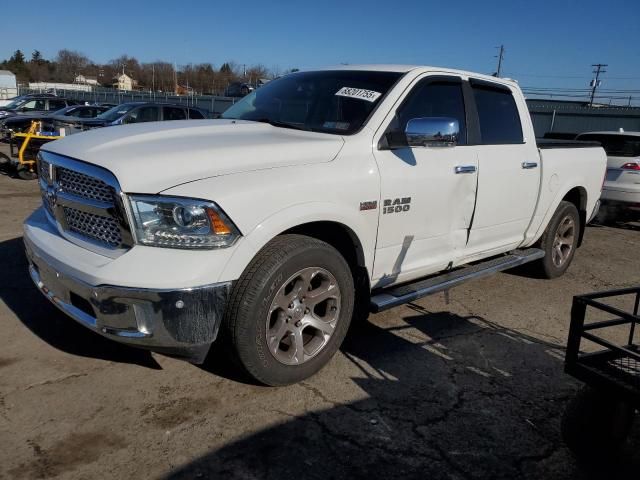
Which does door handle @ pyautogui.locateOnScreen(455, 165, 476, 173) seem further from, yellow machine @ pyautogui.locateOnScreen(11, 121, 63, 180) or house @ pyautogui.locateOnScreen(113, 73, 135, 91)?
house @ pyautogui.locateOnScreen(113, 73, 135, 91)

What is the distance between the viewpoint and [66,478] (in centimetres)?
236

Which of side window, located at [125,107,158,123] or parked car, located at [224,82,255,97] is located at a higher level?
parked car, located at [224,82,255,97]

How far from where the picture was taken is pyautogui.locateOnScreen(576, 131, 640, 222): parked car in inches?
338

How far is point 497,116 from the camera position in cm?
464

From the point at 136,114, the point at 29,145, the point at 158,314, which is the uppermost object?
the point at 136,114

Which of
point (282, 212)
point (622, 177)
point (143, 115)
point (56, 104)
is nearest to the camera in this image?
point (282, 212)

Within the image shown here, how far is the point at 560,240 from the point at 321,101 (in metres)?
3.28

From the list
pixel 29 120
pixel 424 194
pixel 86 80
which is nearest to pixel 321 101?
pixel 424 194

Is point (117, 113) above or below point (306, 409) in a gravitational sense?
A: above

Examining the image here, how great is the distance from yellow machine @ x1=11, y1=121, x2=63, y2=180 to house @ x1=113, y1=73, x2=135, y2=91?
9164 cm

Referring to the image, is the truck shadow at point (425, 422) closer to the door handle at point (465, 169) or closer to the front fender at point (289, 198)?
the front fender at point (289, 198)

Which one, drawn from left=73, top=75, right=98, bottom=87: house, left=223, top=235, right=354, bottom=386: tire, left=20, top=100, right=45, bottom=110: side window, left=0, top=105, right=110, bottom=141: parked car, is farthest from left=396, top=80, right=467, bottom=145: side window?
left=73, top=75, right=98, bottom=87: house

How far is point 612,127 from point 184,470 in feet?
88.0

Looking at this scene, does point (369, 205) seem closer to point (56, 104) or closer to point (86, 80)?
point (56, 104)
